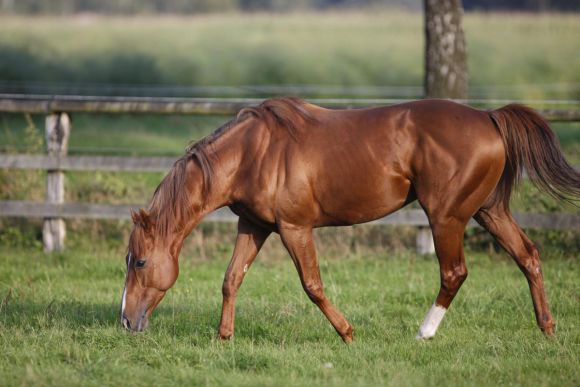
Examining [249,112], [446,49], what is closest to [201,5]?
[446,49]

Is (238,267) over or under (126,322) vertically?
over

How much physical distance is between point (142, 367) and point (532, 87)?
21.2 m

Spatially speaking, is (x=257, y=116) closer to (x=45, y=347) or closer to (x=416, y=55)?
(x=45, y=347)

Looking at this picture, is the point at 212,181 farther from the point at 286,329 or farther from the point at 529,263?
the point at 529,263

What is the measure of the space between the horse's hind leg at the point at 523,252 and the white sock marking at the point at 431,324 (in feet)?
2.27

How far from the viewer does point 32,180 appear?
10125 millimetres

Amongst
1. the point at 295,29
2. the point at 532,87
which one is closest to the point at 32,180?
the point at 532,87

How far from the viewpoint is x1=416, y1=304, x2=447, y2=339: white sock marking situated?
5867 millimetres

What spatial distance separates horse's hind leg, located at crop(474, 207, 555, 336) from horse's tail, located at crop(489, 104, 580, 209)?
0.37 m

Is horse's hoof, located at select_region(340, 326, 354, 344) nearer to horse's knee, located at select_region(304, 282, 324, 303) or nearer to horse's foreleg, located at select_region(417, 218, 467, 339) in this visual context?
horse's knee, located at select_region(304, 282, 324, 303)

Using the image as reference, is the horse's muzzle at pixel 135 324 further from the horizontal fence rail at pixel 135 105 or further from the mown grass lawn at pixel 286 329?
the horizontal fence rail at pixel 135 105

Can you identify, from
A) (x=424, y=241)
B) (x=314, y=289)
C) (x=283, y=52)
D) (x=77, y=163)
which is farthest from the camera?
(x=283, y=52)

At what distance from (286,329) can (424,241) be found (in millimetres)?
3345

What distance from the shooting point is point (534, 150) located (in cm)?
588
